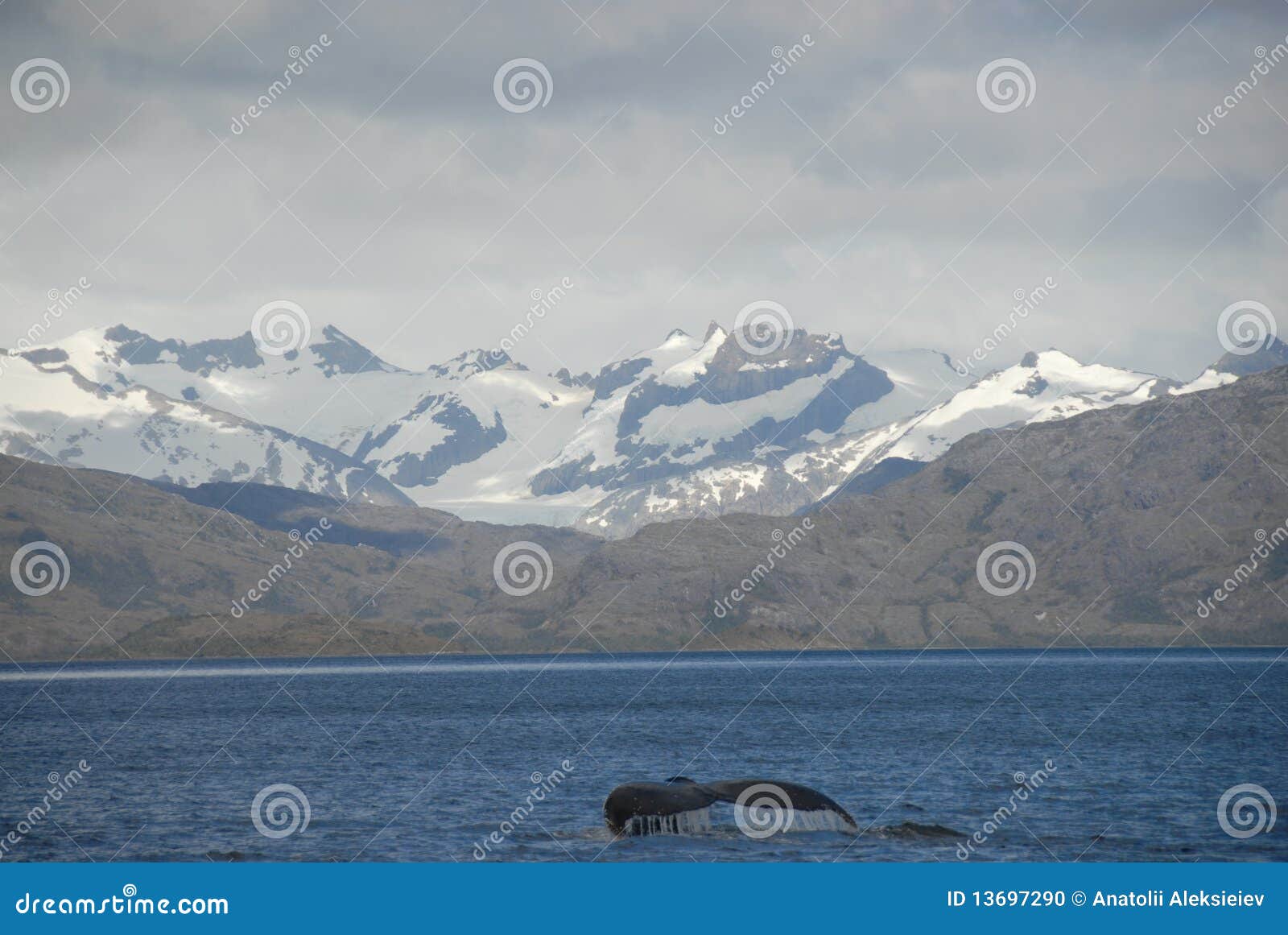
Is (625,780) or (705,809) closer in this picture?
(705,809)

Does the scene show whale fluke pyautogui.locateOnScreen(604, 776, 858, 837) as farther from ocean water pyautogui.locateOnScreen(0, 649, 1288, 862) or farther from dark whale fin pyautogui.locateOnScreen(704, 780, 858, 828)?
ocean water pyautogui.locateOnScreen(0, 649, 1288, 862)

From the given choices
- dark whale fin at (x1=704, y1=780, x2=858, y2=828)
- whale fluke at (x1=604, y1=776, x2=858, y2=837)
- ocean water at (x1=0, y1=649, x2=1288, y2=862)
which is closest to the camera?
ocean water at (x1=0, y1=649, x2=1288, y2=862)

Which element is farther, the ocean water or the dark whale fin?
the dark whale fin

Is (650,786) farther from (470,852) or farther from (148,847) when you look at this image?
(148,847)

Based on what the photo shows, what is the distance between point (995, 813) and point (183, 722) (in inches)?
5029

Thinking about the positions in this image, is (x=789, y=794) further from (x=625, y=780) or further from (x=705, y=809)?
(x=625, y=780)

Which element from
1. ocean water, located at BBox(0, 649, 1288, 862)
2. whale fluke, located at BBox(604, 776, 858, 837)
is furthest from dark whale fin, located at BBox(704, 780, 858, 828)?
ocean water, located at BBox(0, 649, 1288, 862)

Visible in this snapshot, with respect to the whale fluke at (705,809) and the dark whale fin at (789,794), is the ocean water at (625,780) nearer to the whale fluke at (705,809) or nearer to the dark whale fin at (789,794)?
the whale fluke at (705,809)

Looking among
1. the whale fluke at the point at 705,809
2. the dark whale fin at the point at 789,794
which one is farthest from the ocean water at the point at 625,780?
the dark whale fin at the point at 789,794

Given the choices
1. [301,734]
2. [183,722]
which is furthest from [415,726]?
[183,722]

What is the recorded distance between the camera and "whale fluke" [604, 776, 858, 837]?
2972 inches

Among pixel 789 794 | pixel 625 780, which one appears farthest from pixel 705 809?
pixel 625 780

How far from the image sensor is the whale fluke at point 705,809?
7550 cm

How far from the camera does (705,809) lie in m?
76.2
